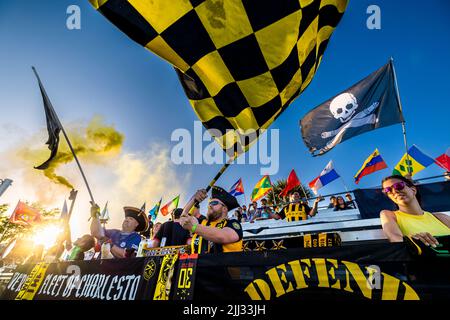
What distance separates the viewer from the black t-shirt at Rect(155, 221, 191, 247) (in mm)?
4004

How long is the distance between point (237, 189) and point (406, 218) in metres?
9.71

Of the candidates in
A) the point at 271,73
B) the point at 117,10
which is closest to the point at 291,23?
the point at 271,73

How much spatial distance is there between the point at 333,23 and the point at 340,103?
3.96 metres

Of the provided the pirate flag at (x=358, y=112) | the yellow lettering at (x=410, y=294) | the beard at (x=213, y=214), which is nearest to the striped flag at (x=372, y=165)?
the pirate flag at (x=358, y=112)

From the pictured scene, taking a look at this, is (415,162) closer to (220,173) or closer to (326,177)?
(326,177)

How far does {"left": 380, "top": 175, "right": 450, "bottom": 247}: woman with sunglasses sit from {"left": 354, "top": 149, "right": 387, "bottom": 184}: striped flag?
5.74 metres

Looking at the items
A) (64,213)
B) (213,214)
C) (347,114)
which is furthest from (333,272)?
(64,213)

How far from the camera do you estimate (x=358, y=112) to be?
5.50 metres

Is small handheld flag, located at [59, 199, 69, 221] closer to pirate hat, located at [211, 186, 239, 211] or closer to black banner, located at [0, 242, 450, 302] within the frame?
black banner, located at [0, 242, 450, 302]

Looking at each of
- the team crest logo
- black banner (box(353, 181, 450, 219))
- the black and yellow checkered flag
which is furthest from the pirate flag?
the team crest logo

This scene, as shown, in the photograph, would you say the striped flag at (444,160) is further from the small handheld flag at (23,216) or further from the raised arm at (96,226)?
the small handheld flag at (23,216)

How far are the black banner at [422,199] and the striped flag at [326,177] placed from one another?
3.42 metres
